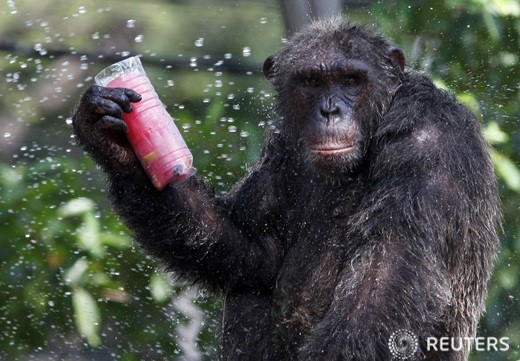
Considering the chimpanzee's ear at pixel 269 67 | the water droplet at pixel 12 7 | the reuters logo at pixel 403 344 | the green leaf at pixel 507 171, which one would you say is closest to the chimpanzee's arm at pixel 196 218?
the chimpanzee's ear at pixel 269 67

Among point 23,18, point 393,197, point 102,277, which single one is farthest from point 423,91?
point 23,18

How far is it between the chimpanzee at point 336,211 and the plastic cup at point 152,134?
0.08 meters

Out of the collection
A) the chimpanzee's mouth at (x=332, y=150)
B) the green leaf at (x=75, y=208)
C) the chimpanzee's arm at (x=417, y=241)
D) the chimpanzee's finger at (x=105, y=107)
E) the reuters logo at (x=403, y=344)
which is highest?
the chimpanzee's finger at (x=105, y=107)

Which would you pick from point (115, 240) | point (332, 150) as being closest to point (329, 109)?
point (332, 150)

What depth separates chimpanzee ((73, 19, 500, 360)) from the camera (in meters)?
4.88

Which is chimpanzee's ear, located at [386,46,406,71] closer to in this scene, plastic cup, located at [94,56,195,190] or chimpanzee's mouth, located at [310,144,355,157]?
chimpanzee's mouth, located at [310,144,355,157]

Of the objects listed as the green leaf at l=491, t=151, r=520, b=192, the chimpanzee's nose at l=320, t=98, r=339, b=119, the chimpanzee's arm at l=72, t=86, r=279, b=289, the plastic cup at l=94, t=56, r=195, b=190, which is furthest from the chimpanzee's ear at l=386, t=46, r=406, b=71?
the green leaf at l=491, t=151, r=520, b=192

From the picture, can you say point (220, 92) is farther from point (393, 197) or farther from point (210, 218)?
point (393, 197)

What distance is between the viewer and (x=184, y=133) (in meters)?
7.43

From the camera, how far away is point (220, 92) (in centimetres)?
780

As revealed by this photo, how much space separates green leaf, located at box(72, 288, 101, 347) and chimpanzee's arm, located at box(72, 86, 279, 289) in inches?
62.4

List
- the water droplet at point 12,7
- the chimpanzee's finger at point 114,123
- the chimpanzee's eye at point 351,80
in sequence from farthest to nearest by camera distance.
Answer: the water droplet at point 12,7, the chimpanzee's eye at point 351,80, the chimpanzee's finger at point 114,123

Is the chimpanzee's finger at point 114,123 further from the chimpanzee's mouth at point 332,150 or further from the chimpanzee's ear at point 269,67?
the chimpanzee's ear at point 269,67

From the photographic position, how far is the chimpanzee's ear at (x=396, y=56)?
5.48 m
